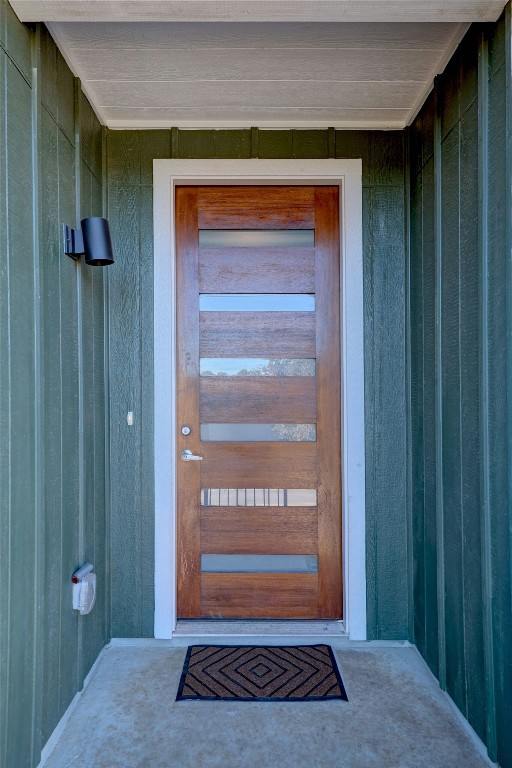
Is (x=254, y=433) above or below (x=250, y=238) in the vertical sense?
below

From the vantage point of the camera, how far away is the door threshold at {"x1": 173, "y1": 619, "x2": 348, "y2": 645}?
2.33 meters

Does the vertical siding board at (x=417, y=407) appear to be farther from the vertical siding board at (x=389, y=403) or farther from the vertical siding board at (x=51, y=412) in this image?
the vertical siding board at (x=51, y=412)

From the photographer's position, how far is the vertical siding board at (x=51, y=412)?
5.46 feet

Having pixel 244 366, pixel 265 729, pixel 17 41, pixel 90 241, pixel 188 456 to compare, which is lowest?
pixel 265 729

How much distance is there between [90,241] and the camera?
6.18 ft

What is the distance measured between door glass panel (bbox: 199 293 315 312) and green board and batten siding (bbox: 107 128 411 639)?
1.00 ft

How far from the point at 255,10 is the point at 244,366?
147 centimetres

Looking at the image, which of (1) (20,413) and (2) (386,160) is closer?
(1) (20,413)

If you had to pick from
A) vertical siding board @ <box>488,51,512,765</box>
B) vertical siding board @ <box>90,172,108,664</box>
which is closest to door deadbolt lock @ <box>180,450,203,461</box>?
vertical siding board @ <box>90,172,108,664</box>

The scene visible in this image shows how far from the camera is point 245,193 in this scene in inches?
97.5

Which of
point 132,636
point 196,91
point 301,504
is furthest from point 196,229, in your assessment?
point 132,636

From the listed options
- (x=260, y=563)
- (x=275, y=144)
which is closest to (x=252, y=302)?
(x=275, y=144)

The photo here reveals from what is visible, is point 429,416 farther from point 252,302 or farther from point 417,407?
point 252,302

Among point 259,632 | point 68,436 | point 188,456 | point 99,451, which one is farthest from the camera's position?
point 188,456
